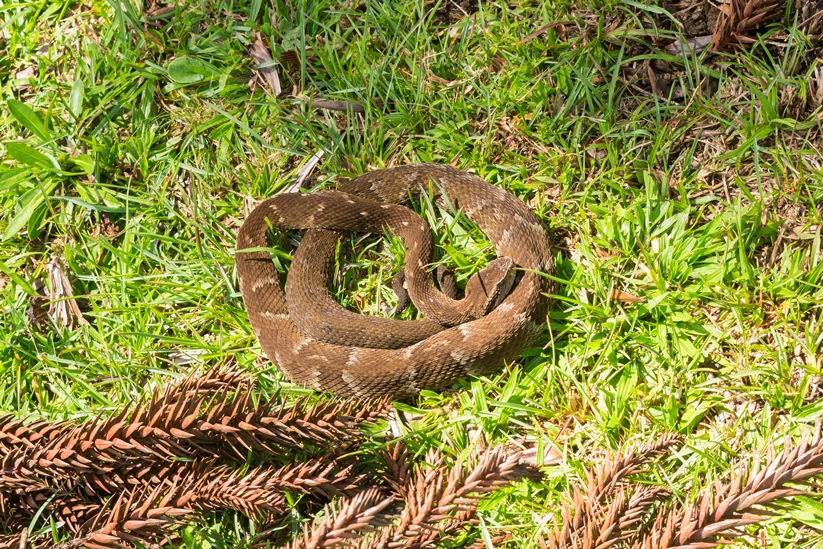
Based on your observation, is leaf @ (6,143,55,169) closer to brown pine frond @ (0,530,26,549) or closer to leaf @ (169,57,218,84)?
leaf @ (169,57,218,84)

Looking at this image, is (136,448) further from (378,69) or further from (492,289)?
(378,69)

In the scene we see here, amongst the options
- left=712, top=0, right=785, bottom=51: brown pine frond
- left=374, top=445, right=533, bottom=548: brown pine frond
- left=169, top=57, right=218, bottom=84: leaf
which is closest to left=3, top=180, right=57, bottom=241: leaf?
left=169, top=57, right=218, bottom=84: leaf

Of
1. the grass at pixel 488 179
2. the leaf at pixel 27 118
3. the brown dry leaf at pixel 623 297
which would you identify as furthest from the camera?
the leaf at pixel 27 118

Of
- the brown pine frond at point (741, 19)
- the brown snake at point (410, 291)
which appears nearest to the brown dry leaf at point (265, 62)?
the brown snake at point (410, 291)

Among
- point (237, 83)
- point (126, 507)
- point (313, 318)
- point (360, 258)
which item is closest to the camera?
point (126, 507)

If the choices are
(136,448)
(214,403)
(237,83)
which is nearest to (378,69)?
(237,83)

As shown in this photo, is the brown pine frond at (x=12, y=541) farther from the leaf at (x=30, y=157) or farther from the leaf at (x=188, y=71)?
the leaf at (x=188, y=71)
